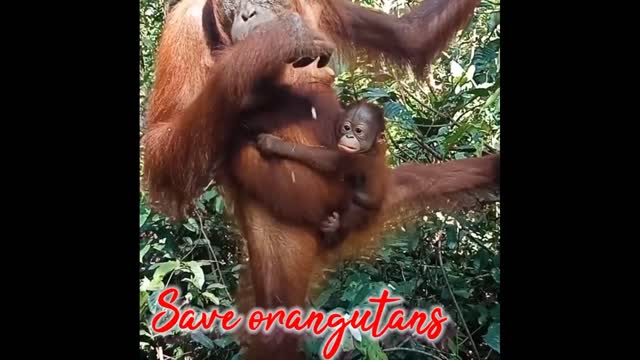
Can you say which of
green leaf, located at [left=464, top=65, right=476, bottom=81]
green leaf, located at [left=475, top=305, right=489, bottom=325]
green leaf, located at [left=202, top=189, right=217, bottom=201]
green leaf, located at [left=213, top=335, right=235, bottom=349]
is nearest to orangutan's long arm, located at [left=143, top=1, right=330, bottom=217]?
green leaf, located at [left=202, top=189, right=217, bottom=201]

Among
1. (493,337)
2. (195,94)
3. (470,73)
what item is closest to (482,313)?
(493,337)

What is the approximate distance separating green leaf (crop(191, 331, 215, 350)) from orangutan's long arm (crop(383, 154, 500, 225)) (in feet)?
2.08

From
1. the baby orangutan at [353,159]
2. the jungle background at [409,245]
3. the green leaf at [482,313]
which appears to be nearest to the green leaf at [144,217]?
the jungle background at [409,245]

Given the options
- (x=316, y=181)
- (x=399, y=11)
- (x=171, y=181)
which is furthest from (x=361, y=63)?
(x=171, y=181)

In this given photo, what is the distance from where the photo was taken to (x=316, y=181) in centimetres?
268

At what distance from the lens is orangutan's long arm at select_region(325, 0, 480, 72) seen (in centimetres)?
285

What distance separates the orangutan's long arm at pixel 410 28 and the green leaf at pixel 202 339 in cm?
100

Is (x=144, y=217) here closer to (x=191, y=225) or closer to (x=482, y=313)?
(x=191, y=225)

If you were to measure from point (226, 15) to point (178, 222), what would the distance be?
2.06 ft

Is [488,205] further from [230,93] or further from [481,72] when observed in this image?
[230,93]

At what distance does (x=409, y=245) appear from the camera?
9.07 feet

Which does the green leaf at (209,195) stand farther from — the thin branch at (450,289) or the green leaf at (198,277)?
the thin branch at (450,289)

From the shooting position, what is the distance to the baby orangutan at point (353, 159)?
2.67 metres

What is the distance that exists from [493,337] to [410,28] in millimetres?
987
